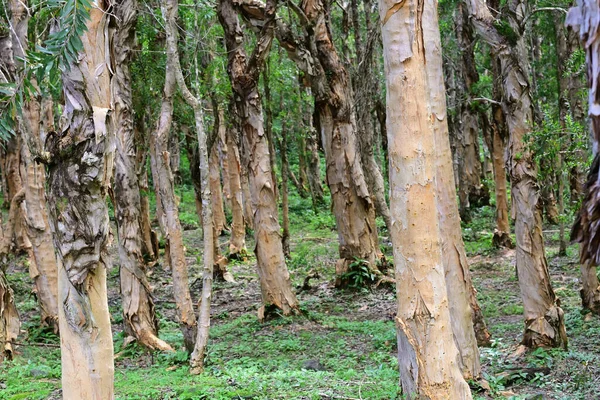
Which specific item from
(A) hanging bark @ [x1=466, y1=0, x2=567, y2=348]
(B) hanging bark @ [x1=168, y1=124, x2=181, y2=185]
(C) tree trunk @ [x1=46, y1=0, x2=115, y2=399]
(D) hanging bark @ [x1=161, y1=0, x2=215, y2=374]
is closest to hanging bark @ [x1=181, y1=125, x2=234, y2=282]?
(B) hanging bark @ [x1=168, y1=124, x2=181, y2=185]

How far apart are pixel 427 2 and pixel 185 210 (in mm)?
25770

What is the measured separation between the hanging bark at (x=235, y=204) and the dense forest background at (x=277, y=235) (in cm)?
8

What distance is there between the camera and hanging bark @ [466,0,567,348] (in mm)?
7648

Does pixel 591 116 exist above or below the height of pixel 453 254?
above

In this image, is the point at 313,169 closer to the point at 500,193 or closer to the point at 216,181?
the point at 216,181

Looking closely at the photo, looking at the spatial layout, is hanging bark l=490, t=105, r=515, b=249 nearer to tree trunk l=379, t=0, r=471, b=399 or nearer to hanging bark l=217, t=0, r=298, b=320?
hanging bark l=217, t=0, r=298, b=320

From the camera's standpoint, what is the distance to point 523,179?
7742mm

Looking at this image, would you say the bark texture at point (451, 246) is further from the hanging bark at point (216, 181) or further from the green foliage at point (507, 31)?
the hanging bark at point (216, 181)

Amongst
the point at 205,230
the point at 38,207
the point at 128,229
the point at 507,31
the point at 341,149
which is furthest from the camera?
the point at 341,149

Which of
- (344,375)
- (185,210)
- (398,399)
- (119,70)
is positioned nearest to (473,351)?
(398,399)

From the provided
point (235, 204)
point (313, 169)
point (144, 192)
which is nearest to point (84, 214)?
point (144, 192)

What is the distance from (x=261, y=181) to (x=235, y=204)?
8078 millimetres

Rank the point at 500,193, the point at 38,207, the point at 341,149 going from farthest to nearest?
the point at 500,193 < the point at 341,149 < the point at 38,207

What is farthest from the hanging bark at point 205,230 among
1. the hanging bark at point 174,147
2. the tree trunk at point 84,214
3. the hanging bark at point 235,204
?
the hanging bark at point 174,147
